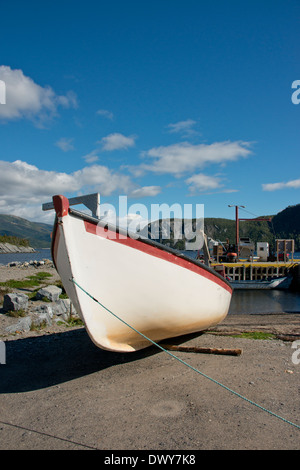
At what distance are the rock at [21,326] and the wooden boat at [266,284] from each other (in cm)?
2768

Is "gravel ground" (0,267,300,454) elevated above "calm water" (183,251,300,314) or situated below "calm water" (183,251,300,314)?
above

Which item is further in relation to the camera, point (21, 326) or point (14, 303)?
point (14, 303)

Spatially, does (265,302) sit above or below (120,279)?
below

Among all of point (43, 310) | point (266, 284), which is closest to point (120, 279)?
point (43, 310)

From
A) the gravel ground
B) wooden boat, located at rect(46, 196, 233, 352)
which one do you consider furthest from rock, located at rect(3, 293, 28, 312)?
wooden boat, located at rect(46, 196, 233, 352)

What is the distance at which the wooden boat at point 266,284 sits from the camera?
111ft

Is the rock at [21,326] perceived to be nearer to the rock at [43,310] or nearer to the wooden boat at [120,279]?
the rock at [43,310]

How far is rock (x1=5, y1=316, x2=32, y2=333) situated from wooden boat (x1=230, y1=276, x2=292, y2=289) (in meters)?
27.7

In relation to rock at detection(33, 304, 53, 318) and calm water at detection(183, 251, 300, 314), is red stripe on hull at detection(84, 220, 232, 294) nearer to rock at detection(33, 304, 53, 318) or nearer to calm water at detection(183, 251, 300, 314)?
rock at detection(33, 304, 53, 318)

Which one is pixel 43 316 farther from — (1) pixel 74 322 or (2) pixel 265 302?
(2) pixel 265 302

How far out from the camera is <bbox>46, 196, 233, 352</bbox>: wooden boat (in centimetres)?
519

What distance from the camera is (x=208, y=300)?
7.45 metres

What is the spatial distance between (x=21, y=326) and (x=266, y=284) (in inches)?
1191

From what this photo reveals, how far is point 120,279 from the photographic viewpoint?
5.55 m
